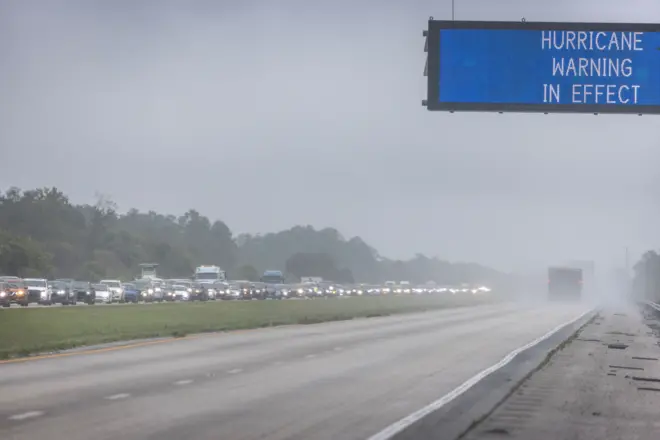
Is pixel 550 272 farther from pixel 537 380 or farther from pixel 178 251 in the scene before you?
pixel 537 380

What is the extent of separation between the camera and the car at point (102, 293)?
6875 centimetres

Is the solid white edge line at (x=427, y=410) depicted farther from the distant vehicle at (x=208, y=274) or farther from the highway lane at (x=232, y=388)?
the distant vehicle at (x=208, y=274)

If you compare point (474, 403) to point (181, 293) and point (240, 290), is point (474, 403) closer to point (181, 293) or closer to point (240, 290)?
point (181, 293)

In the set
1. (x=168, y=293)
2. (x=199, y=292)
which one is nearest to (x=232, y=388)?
(x=168, y=293)

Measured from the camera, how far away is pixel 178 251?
16512 centimetres

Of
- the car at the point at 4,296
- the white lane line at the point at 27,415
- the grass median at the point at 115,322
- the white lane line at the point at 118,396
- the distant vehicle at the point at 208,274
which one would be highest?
the distant vehicle at the point at 208,274

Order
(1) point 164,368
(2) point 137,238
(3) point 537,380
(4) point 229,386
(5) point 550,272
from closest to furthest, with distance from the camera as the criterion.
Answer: (4) point 229,386
(3) point 537,380
(1) point 164,368
(5) point 550,272
(2) point 137,238

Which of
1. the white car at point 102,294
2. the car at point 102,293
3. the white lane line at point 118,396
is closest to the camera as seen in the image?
the white lane line at point 118,396

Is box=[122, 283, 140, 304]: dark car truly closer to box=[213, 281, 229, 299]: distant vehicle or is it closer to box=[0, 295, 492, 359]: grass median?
box=[213, 281, 229, 299]: distant vehicle

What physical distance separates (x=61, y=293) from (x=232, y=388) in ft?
156

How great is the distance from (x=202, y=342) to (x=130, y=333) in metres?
3.17

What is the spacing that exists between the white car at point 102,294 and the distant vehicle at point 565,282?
207 feet

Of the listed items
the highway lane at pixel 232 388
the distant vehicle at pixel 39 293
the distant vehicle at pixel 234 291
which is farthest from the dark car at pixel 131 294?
the highway lane at pixel 232 388

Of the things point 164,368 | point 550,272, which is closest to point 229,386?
point 164,368
